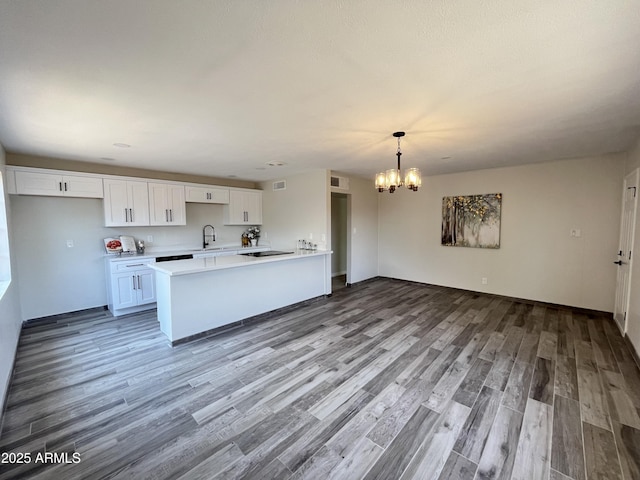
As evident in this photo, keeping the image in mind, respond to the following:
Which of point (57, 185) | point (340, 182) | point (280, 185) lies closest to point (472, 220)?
point (340, 182)

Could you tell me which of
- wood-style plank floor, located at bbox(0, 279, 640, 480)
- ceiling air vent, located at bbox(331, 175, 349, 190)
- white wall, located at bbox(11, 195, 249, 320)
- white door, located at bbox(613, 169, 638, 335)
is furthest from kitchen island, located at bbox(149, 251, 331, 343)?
white door, located at bbox(613, 169, 638, 335)

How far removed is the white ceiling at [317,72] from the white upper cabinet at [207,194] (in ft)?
6.58

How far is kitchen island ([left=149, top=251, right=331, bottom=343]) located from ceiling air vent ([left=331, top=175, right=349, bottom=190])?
1567 millimetres

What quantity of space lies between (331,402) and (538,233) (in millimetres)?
4691

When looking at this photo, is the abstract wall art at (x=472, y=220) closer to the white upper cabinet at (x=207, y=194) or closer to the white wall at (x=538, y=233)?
the white wall at (x=538, y=233)

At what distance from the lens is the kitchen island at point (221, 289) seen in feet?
10.9

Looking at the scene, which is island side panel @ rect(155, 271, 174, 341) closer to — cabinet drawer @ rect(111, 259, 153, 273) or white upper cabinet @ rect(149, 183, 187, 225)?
cabinet drawer @ rect(111, 259, 153, 273)

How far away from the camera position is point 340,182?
18.3ft

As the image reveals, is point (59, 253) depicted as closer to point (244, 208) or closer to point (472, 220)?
point (244, 208)

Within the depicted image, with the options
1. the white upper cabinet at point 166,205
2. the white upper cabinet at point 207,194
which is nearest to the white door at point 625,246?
the white upper cabinet at point 207,194

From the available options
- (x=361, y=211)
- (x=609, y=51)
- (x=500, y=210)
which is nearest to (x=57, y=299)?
(x=361, y=211)

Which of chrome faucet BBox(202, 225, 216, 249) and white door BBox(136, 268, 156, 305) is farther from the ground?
chrome faucet BBox(202, 225, 216, 249)

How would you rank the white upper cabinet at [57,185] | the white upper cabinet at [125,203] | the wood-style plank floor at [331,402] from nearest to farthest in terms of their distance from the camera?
the wood-style plank floor at [331,402]
the white upper cabinet at [57,185]
the white upper cabinet at [125,203]

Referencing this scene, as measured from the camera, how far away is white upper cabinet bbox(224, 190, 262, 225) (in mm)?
6027
